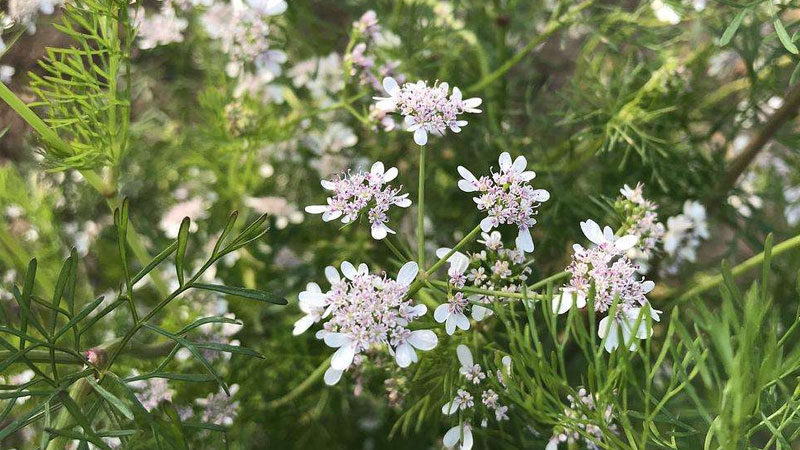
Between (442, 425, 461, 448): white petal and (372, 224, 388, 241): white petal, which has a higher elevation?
(372, 224, 388, 241): white petal

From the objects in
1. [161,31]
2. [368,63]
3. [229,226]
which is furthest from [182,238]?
[161,31]

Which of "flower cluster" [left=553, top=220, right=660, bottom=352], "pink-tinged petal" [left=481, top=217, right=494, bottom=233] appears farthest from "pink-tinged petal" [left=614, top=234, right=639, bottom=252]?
"pink-tinged petal" [left=481, top=217, right=494, bottom=233]

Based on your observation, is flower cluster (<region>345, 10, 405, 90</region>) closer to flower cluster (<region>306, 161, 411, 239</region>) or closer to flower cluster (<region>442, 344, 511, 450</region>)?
flower cluster (<region>306, 161, 411, 239</region>)

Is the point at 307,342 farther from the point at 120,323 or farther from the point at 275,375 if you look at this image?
the point at 120,323

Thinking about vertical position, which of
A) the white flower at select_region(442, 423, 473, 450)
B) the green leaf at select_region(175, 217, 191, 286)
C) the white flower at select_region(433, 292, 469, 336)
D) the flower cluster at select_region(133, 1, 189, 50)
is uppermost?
the flower cluster at select_region(133, 1, 189, 50)

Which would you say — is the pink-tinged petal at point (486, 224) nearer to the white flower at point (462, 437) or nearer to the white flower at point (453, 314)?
the white flower at point (453, 314)

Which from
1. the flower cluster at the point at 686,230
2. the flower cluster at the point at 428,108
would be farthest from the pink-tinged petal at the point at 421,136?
the flower cluster at the point at 686,230
